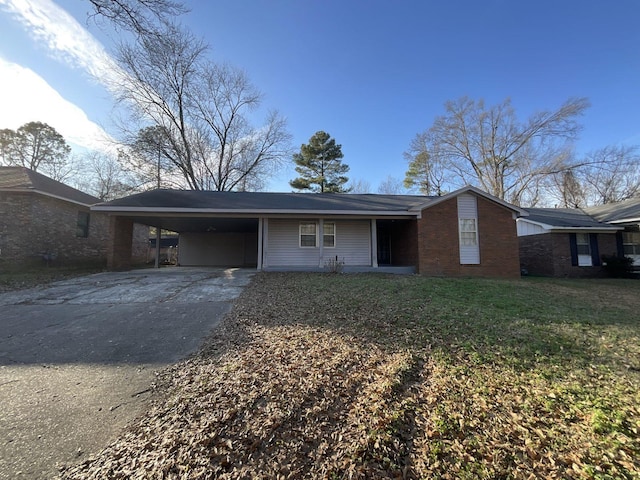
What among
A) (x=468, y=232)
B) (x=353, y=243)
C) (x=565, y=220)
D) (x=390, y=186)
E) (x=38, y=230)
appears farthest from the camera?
(x=390, y=186)

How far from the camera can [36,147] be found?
80.9ft

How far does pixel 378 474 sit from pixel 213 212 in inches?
422

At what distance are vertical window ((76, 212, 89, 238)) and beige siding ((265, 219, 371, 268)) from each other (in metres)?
10.5

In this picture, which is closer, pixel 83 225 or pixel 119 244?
pixel 119 244

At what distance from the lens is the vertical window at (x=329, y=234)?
1283 centimetres

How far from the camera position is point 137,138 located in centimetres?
2000

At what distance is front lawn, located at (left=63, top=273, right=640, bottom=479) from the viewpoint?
1.89m

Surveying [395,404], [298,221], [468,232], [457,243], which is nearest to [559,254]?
[468,232]

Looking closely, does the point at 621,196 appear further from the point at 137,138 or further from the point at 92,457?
the point at 137,138

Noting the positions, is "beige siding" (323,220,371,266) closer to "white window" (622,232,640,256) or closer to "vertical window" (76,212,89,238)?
"vertical window" (76,212,89,238)

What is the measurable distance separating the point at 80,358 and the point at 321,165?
83.4ft

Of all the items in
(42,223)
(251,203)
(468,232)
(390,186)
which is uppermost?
(390,186)

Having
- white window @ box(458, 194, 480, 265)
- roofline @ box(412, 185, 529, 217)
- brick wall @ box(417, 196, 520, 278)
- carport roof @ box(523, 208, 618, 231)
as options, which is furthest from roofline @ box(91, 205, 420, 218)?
carport roof @ box(523, 208, 618, 231)

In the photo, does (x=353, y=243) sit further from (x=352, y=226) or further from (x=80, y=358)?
(x=80, y=358)
